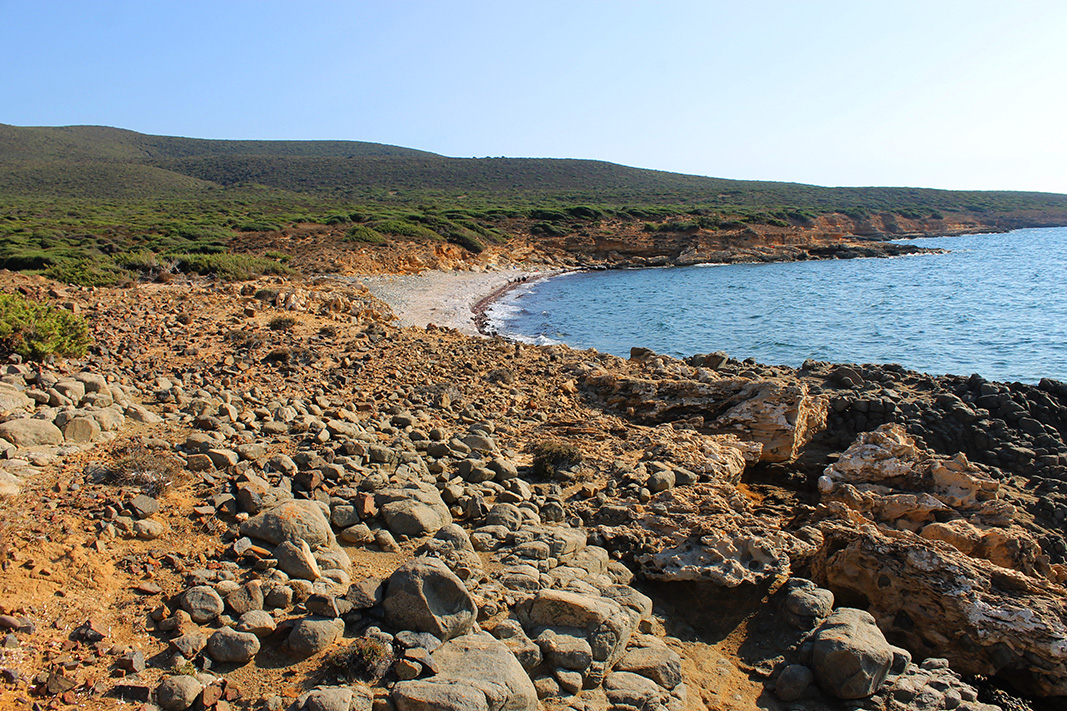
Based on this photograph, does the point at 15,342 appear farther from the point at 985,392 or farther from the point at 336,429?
the point at 985,392

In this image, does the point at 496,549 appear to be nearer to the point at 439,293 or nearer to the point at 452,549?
the point at 452,549

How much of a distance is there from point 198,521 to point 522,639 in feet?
8.47

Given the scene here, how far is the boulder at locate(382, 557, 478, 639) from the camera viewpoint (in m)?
3.84

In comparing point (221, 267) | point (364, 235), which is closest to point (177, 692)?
point (221, 267)

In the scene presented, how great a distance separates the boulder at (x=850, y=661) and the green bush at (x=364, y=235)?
105ft

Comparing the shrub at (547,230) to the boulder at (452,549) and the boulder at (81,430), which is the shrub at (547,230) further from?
the boulder at (452,549)

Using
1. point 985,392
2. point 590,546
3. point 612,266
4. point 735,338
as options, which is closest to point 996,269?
point 612,266

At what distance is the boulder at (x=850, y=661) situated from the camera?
3.94 m

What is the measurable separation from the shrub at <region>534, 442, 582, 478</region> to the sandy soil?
41.2 ft

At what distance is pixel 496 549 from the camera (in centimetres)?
530

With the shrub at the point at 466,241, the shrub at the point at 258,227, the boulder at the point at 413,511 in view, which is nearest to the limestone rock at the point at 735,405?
the boulder at the point at 413,511

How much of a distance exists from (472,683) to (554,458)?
4.14 meters

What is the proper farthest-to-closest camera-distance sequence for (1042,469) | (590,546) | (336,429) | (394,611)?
(1042,469) < (336,429) < (590,546) < (394,611)

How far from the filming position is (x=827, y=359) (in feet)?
61.1
